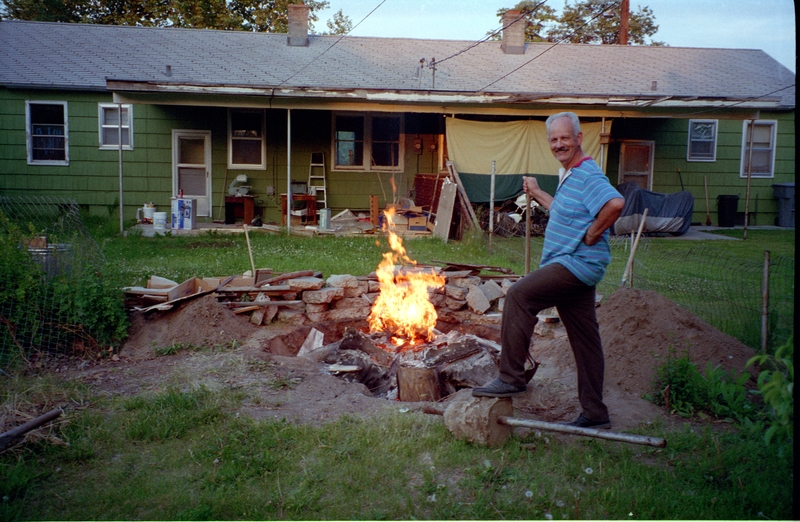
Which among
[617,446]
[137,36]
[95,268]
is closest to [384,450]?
[617,446]

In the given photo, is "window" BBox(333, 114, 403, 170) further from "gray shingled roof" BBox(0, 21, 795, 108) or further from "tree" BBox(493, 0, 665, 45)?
"tree" BBox(493, 0, 665, 45)

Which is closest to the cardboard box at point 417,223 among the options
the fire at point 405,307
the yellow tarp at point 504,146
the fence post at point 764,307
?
the yellow tarp at point 504,146

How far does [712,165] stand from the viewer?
60.8 feet

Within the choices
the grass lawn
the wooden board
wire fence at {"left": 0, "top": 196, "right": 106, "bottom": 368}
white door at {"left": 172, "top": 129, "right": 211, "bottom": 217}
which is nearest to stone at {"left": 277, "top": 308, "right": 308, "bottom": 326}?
Result: wire fence at {"left": 0, "top": 196, "right": 106, "bottom": 368}

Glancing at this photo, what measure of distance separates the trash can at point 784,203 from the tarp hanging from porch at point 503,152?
6.02 metres

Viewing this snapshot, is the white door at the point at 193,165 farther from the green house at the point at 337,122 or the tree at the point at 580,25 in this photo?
the tree at the point at 580,25

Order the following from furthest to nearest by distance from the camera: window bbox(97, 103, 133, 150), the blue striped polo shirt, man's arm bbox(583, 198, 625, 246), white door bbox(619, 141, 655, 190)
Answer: white door bbox(619, 141, 655, 190), window bbox(97, 103, 133, 150), the blue striped polo shirt, man's arm bbox(583, 198, 625, 246)

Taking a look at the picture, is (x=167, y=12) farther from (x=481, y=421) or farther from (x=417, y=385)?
(x=481, y=421)

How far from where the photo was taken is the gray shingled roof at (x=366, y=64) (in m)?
16.8

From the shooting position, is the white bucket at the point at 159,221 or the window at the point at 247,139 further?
the window at the point at 247,139

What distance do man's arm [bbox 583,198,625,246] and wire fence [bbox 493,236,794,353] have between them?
3.65 feet

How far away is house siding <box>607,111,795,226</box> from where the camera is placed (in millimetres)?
18234

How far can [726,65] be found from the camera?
19.9 metres

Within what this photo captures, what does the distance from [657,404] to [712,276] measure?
18.2 feet
